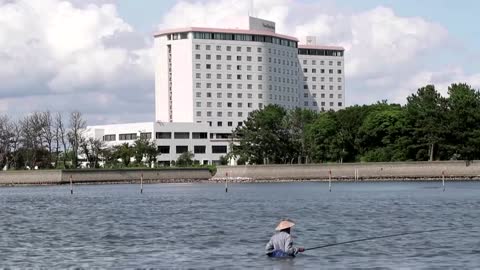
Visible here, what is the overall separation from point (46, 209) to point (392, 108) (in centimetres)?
9518

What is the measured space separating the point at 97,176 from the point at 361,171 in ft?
162

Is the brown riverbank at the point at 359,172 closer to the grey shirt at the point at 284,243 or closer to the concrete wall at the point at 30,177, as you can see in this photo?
the concrete wall at the point at 30,177

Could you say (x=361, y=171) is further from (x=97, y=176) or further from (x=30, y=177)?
(x=30, y=177)

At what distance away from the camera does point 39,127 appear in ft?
610

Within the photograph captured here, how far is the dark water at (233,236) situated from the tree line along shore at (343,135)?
2590 inches

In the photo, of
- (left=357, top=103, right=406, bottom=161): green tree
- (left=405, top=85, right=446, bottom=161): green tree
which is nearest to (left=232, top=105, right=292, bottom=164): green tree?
(left=357, top=103, right=406, bottom=161): green tree

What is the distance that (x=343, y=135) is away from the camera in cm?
16762

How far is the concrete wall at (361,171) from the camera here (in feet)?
470

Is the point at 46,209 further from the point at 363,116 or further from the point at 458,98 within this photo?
the point at 363,116

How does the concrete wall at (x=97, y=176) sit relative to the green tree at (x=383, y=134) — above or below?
below

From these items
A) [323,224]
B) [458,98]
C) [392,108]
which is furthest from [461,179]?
[323,224]

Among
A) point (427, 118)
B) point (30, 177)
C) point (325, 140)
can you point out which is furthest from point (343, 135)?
point (30, 177)

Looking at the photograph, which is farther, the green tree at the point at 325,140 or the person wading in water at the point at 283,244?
the green tree at the point at 325,140

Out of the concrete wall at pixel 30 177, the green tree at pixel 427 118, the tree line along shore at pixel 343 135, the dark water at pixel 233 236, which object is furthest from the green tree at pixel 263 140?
the dark water at pixel 233 236
